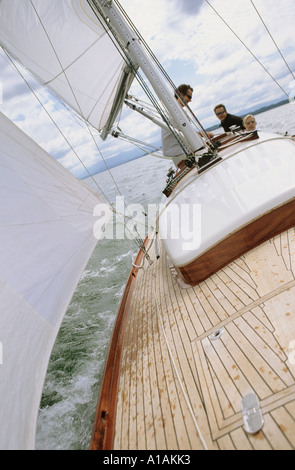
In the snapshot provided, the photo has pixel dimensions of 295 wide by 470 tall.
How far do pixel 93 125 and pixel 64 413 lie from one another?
677 centimetres

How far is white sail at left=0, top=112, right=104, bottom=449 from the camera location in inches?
71.0

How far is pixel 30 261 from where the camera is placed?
A: 2.39 meters

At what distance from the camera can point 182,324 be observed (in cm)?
279

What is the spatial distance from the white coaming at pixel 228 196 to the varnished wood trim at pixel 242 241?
0.28 ft

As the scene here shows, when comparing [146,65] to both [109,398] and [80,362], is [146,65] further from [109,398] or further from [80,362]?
[80,362]

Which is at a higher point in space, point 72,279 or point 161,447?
point 72,279

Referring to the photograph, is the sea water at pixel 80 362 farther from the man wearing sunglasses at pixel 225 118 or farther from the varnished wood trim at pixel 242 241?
the man wearing sunglasses at pixel 225 118

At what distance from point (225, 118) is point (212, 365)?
601cm

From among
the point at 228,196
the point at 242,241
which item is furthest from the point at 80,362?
the point at 228,196

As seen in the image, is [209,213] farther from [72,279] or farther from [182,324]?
[72,279]

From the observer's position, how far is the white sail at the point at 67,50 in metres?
4.70

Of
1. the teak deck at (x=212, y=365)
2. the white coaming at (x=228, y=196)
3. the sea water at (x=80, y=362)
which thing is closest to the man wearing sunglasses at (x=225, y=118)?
the white coaming at (x=228, y=196)

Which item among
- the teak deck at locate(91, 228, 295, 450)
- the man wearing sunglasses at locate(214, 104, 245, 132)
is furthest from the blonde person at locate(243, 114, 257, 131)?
the teak deck at locate(91, 228, 295, 450)
